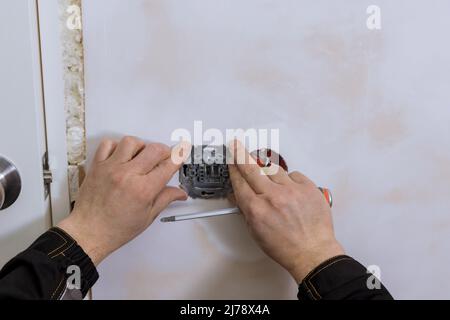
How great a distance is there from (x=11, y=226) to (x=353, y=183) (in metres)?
0.43

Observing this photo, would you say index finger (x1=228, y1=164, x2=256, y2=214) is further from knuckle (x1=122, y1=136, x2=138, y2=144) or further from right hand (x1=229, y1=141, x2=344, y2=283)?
knuckle (x1=122, y1=136, x2=138, y2=144)

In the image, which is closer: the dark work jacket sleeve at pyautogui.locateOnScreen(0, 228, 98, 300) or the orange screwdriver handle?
the dark work jacket sleeve at pyautogui.locateOnScreen(0, 228, 98, 300)

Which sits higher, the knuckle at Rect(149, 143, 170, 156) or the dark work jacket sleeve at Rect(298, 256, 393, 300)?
the knuckle at Rect(149, 143, 170, 156)

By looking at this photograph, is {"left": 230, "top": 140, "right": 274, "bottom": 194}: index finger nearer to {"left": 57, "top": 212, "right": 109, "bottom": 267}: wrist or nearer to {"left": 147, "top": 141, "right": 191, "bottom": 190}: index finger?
{"left": 147, "top": 141, "right": 191, "bottom": 190}: index finger

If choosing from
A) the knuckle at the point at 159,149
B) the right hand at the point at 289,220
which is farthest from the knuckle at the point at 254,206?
the knuckle at the point at 159,149

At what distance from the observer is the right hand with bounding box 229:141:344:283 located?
0.53m

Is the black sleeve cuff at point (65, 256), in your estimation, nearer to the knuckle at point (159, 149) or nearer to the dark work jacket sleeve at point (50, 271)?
the dark work jacket sleeve at point (50, 271)

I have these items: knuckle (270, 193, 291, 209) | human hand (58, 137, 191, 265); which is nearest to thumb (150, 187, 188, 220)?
human hand (58, 137, 191, 265)

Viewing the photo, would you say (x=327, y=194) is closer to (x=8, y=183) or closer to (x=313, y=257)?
(x=313, y=257)

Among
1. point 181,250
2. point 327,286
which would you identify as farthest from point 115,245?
point 327,286

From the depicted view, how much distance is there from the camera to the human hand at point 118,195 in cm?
53

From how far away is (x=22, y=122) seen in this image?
0.52m

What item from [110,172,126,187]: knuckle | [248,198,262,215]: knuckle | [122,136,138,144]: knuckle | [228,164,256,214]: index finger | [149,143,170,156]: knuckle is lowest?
[248,198,262,215]: knuckle
